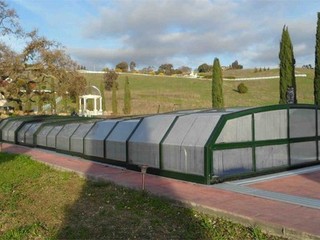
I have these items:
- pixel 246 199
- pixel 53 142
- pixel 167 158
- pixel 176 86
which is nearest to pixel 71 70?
pixel 53 142

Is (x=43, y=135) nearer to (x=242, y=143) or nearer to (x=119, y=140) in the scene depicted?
(x=119, y=140)

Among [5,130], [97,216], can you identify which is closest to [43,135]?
[5,130]

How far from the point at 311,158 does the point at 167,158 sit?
451cm

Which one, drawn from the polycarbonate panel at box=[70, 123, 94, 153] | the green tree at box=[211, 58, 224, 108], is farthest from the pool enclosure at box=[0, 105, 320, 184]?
the green tree at box=[211, 58, 224, 108]

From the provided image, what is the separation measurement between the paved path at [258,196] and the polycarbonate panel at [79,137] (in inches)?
131

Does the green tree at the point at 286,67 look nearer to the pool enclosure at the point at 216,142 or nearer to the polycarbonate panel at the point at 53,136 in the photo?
the polycarbonate panel at the point at 53,136

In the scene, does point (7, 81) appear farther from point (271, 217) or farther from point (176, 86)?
point (176, 86)

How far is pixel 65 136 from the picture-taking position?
56.0 ft

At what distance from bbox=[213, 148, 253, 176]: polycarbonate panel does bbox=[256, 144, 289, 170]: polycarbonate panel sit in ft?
1.13

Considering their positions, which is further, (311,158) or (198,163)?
(311,158)

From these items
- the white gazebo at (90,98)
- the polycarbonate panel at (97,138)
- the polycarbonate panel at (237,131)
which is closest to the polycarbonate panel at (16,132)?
the polycarbonate panel at (97,138)

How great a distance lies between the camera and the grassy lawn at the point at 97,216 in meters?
6.32

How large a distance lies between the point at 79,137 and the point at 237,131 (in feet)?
23.6

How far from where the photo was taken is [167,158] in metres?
10.9
